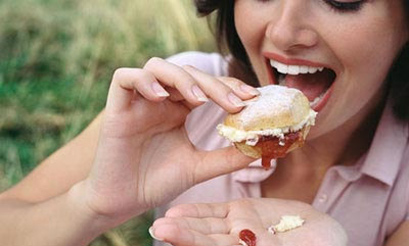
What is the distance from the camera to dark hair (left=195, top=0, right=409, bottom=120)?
7.43ft

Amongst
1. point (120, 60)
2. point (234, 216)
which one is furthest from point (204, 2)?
point (120, 60)

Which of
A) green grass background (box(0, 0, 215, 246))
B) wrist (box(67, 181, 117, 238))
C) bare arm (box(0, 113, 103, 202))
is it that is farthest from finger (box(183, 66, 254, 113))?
green grass background (box(0, 0, 215, 246))

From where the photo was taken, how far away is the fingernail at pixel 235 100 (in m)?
1.83

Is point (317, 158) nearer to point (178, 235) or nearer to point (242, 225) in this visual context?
point (242, 225)

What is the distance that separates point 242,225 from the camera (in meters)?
1.87

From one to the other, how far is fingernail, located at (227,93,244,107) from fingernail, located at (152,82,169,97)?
0.50 feet

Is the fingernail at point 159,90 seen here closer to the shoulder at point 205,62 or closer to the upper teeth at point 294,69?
the upper teeth at point 294,69

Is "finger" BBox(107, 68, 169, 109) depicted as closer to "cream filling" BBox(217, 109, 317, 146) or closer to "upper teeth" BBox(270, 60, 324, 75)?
"cream filling" BBox(217, 109, 317, 146)

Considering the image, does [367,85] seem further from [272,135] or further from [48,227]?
[48,227]

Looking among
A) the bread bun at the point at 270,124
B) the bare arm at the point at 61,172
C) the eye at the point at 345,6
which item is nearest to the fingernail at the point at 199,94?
the bread bun at the point at 270,124

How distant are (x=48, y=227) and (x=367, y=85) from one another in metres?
0.97

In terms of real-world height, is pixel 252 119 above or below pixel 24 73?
above

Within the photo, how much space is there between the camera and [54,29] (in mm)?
4055

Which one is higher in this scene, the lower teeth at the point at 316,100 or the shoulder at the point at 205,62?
the lower teeth at the point at 316,100
